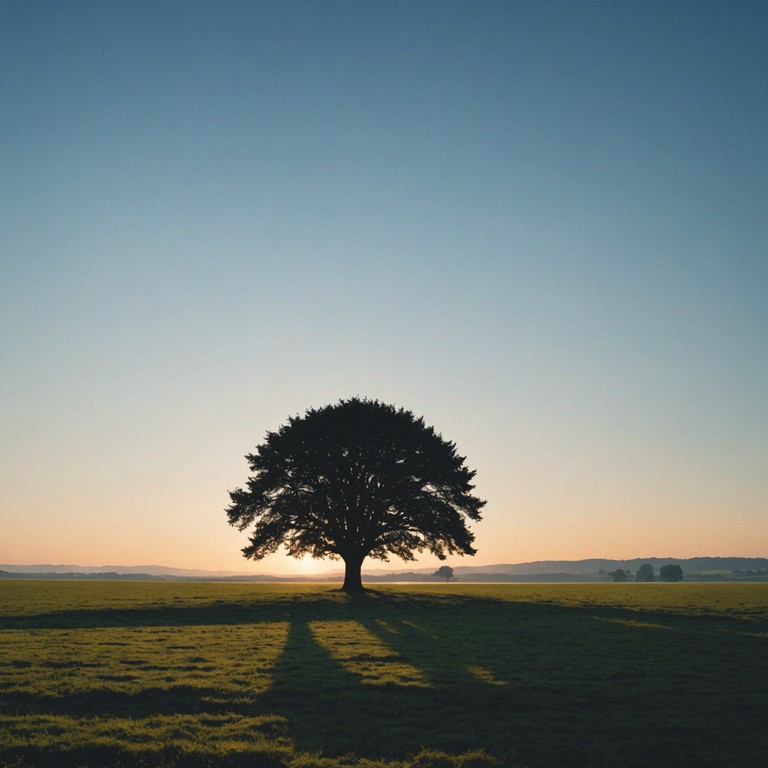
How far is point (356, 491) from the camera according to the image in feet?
181

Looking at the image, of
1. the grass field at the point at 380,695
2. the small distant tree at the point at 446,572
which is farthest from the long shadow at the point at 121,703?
the small distant tree at the point at 446,572

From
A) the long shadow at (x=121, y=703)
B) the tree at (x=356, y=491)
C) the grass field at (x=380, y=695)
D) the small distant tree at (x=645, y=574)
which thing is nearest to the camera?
the grass field at (x=380, y=695)

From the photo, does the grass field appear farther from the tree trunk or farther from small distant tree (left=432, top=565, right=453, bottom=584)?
small distant tree (left=432, top=565, right=453, bottom=584)

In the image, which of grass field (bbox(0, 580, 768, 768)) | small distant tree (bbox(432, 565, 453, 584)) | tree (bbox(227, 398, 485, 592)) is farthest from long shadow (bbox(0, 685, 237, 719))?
small distant tree (bbox(432, 565, 453, 584))

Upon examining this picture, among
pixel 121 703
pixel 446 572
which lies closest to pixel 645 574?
pixel 446 572

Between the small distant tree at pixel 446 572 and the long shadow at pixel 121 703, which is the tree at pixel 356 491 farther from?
the small distant tree at pixel 446 572

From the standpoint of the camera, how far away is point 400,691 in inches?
627

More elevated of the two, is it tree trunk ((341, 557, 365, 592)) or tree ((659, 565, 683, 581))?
tree trunk ((341, 557, 365, 592))

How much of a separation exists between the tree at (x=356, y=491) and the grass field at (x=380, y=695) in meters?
24.6

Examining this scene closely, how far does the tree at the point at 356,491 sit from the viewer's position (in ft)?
180

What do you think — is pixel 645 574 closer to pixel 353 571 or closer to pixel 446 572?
pixel 446 572

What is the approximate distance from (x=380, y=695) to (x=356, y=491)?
39.9 m

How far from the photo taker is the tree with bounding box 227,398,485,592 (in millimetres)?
54750

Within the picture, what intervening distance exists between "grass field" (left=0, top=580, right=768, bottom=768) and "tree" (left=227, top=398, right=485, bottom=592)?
2464cm
